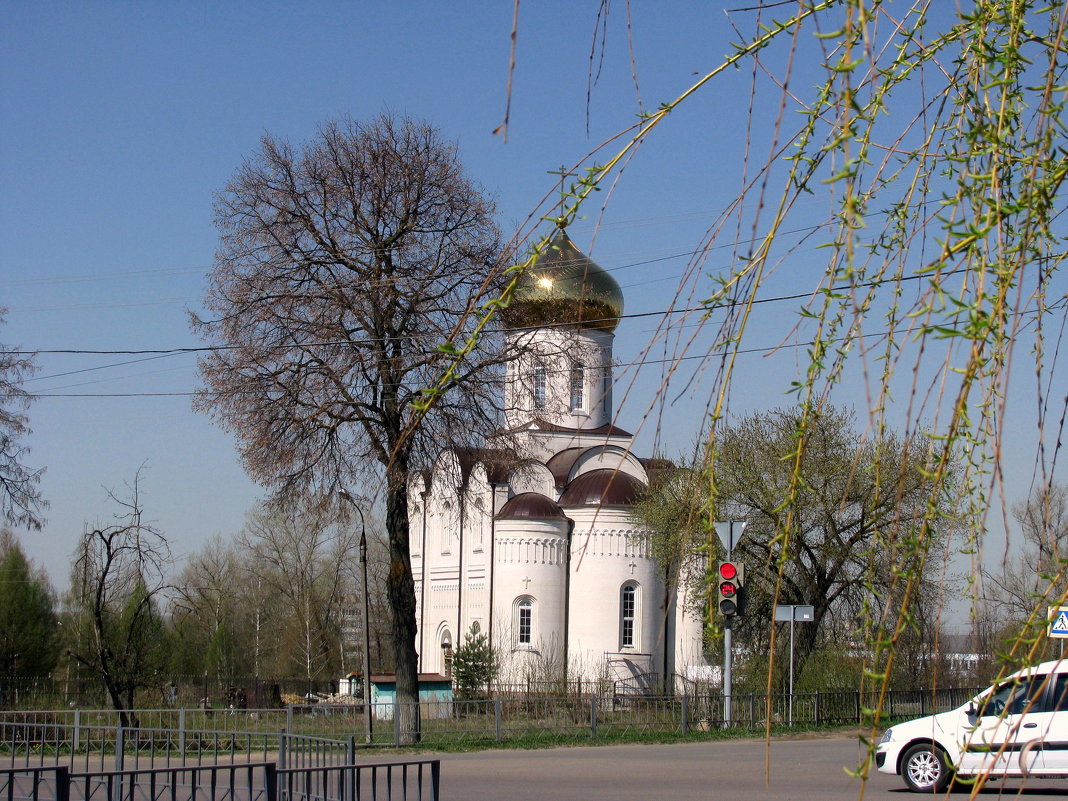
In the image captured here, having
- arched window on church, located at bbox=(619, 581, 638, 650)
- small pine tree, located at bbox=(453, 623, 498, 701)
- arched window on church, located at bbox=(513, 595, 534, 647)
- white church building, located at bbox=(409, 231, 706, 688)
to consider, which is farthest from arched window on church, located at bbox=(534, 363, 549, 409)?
arched window on church, located at bbox=(619, 581, 638, 650)

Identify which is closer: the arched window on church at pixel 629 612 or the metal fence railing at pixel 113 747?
the metal fence railing at pixel 113 747

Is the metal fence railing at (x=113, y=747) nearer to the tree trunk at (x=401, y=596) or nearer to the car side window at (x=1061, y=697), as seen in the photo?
the tree trunk at (x=401, y=596)

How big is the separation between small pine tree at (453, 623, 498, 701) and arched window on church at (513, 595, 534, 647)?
1.94m

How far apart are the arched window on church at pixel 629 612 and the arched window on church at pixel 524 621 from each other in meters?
3.17

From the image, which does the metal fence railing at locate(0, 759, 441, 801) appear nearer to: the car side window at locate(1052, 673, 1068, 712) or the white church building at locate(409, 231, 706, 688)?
the car side window at locate(1052, 673, 1068, 712)

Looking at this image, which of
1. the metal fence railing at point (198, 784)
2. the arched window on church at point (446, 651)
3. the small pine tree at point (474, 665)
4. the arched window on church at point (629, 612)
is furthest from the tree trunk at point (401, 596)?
the arched window on church at point (629, 612)

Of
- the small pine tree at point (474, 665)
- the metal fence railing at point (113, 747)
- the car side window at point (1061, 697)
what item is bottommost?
the small pine tree at point (474, 665)

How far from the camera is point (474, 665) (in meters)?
40.4

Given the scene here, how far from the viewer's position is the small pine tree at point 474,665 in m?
39.7

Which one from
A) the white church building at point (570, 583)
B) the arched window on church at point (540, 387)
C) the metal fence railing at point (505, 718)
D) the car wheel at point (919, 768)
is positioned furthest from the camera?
the white church building at point (570, 583)

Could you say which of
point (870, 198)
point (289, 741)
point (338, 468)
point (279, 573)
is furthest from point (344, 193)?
point (279, 573)

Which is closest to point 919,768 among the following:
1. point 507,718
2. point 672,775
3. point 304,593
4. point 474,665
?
point 672,775

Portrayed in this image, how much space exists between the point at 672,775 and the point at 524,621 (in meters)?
27.5

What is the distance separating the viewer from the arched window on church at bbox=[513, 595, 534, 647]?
43.3m
